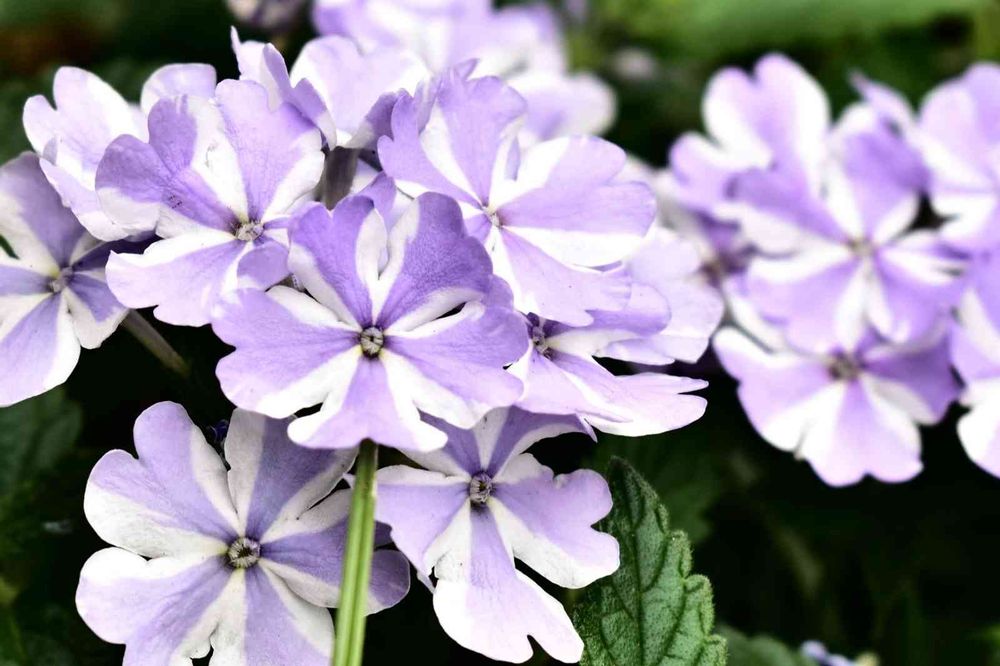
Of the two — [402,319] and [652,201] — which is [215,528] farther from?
[652,201]

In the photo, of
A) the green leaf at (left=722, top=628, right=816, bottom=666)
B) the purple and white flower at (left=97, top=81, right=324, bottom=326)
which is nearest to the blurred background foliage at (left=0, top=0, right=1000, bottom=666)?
the green leaf at (left=722, top=628, right=816, bottom=666)

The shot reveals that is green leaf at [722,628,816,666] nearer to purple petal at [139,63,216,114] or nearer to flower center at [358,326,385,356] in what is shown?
flower center at [358,326,385,356]

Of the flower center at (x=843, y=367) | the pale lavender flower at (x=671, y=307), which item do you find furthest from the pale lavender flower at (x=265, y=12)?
the flower center at (x=843, y=367)

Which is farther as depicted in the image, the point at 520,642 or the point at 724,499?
the point at 724,499

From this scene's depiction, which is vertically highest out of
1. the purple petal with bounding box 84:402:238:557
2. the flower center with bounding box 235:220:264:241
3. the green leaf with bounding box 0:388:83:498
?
the flower center with bounding box 235:220:264:241

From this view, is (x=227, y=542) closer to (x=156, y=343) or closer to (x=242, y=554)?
(x=242, y=554)

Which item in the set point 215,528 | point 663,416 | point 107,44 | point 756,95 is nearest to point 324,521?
point 215,528

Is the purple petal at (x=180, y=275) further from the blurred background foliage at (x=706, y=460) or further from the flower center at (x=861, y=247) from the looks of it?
the flower center at (x=861, y=247)
